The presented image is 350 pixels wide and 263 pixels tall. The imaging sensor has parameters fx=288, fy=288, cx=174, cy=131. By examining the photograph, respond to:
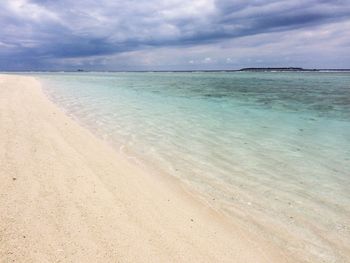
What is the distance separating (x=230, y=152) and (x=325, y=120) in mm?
8315

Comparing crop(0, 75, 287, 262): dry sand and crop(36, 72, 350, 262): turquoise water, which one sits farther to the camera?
crop(36, 72, 350, 262): turquoise water

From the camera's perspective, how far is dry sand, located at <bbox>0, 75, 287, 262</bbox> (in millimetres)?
3184

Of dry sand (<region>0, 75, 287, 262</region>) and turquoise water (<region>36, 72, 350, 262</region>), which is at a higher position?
dry sand (<region>0, 75, 287, 262</region>)

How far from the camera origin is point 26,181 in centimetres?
477

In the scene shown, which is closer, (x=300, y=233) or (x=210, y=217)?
(x=300, y=233)

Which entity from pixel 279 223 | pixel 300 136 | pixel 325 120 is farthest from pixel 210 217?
pixel 325 120

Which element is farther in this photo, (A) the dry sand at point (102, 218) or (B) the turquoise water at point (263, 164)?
(B) the turquoise water at point (263, 164)

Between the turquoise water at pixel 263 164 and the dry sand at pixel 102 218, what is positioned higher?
the dry sand at pixel 102 218

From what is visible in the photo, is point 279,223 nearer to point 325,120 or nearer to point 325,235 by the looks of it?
point 325,235

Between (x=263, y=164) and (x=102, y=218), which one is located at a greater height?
(x=102, y=218)

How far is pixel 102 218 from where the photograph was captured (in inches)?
152

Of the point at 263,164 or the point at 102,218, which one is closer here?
the point at 102,218

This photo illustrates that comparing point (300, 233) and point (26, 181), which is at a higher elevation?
point (26, 181)

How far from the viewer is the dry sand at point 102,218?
3184 mm
